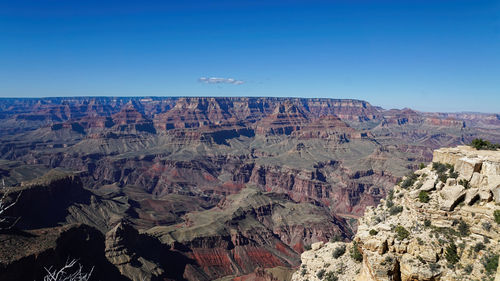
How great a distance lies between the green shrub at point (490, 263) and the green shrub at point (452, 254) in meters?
1.72

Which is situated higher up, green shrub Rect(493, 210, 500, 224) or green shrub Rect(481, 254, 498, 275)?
green shrub Rect(493, 210, 500, 224)

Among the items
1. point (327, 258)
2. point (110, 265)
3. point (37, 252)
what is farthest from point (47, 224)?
point (327, 258)

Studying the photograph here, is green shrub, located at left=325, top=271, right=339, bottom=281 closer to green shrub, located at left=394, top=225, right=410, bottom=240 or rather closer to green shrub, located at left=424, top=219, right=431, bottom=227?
green shrub, located at left=394, top=225, right=410, bottom=240

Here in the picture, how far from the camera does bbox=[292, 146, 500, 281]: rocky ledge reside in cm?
2366

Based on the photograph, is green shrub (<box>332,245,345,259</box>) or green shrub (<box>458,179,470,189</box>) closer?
green shrub (<box>458,179,470,189</box>)

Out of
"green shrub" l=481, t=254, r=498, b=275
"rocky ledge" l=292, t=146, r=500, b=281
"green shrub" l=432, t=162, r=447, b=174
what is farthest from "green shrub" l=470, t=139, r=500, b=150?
"green shrub" l=481, t=254, r=498, b=275

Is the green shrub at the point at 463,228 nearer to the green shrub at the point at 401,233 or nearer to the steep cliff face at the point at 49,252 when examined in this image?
the green shrub at the point at 401,233

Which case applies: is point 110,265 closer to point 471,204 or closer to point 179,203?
point 471,204

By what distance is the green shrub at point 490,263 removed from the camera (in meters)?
22.0

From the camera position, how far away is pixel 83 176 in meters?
197

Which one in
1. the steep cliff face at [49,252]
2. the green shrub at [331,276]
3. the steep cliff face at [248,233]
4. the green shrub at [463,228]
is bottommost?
the steep cliff face at [248,233]

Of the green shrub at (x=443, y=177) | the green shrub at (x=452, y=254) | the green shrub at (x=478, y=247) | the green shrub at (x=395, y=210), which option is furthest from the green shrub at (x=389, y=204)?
the green shrub at (x=478, y=247)

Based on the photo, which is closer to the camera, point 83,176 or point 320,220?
point 320,220

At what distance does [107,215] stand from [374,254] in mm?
127781
